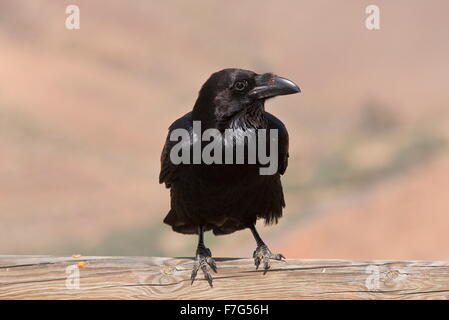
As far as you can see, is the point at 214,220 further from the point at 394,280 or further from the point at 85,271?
the point at 394,280

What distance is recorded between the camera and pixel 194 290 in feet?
16.2

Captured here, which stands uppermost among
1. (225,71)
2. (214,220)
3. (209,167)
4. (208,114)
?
(225,71)

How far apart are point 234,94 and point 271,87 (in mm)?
318

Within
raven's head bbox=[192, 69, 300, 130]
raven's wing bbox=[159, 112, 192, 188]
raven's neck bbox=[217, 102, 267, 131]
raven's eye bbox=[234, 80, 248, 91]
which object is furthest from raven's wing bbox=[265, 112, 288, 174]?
raven's wing bbox=[159, 112, 192, 188]

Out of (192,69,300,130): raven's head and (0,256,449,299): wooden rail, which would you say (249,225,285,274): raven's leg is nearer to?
(0,256,449,299): wooden rail

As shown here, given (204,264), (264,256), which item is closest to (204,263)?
(204,264)

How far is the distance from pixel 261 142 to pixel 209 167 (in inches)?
20.9

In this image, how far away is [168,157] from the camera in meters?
5.77

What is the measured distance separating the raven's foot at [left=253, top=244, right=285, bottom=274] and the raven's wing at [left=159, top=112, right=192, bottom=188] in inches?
39.7

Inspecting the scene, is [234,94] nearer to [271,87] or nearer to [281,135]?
[271,87]

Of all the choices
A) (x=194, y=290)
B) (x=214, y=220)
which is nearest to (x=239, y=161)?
(x=214, y=220)

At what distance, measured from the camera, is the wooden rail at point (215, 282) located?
488 centimetres

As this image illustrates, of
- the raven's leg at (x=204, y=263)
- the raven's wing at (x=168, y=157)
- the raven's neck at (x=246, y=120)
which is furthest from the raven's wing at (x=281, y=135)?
the raven's leg at (x=204, y=263)

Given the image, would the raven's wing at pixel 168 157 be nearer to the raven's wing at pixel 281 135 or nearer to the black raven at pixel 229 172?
the black raven at pixel 229 172
